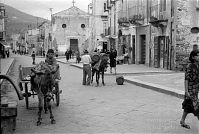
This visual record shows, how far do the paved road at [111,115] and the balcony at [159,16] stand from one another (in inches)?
543

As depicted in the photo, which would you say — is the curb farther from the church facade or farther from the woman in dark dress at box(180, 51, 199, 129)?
the church facade

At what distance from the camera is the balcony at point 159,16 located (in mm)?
26281

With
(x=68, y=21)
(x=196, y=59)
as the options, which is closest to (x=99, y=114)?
(x=196, y=59)

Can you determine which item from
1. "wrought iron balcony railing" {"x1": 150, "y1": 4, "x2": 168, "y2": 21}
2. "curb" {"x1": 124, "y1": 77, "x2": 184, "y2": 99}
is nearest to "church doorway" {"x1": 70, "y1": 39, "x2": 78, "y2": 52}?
"wrought iron balcony railing" {"x1": 150, "y1": 4, "x2": 168, "y2": 21}

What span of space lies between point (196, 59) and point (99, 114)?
2990mm

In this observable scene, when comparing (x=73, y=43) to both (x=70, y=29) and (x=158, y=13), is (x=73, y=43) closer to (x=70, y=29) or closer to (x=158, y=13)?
(x=70, y=29)

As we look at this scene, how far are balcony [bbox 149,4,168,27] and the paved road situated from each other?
45.3 feet

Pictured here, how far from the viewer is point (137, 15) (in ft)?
106

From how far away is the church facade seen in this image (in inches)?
2776

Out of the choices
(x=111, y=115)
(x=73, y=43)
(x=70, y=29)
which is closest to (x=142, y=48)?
(x=111, y=115)

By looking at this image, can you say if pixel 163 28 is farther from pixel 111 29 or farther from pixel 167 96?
pixel 111 29

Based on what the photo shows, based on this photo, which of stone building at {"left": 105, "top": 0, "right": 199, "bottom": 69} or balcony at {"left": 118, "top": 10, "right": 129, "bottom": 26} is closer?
stone building at {"left": 105, "top": 0, "right": 199, "bottom": 69}

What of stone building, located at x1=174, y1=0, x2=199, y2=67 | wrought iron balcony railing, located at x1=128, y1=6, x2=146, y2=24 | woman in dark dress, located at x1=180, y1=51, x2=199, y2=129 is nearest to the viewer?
woman in dark dress, located at x1=180, y1=51, x2=199, y2=129

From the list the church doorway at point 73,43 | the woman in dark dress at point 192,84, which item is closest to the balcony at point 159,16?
the woman in dark dress at point 192,84
